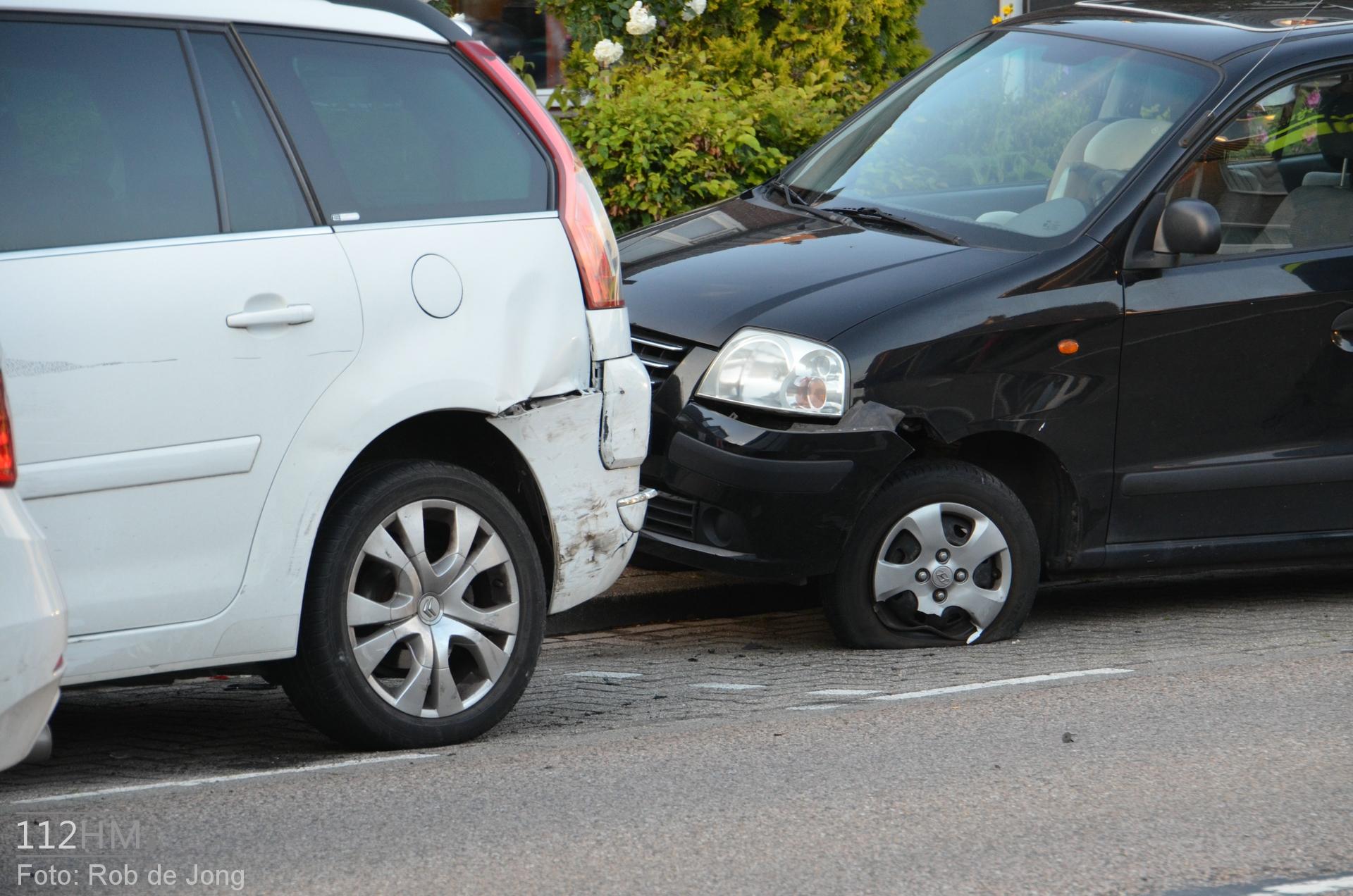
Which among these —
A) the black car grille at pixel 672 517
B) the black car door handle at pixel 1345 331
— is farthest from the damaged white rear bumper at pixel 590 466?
the black car door handle at pixel 1345 331

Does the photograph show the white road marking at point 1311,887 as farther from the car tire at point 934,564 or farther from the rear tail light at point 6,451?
the rear tail light at point 6,451

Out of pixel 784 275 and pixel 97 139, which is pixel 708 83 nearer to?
pixel 784 275

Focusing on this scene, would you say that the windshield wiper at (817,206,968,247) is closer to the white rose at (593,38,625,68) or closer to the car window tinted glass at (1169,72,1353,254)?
the car window tinted glass at (1169,72,1353,254)

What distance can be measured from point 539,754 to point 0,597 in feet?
5.83

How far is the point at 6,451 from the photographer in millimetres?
3490

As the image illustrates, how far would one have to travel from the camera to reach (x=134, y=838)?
4012 millimetres

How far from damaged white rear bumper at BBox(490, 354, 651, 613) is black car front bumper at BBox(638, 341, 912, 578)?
0.68 meters

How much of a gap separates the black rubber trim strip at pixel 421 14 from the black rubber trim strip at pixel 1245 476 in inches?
105

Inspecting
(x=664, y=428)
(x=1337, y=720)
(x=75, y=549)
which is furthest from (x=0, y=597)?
(x=1337, y=720)

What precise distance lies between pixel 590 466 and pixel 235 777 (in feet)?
3.99

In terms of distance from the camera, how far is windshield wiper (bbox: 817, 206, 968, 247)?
6.32 metres

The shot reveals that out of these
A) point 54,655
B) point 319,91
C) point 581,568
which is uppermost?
point 319,91

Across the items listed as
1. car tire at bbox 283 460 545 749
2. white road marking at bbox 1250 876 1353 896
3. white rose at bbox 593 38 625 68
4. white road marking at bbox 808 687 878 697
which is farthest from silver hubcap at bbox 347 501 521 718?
white rose at bbox 593 38 625 68

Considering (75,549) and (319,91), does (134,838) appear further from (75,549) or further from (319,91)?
(319,91)
